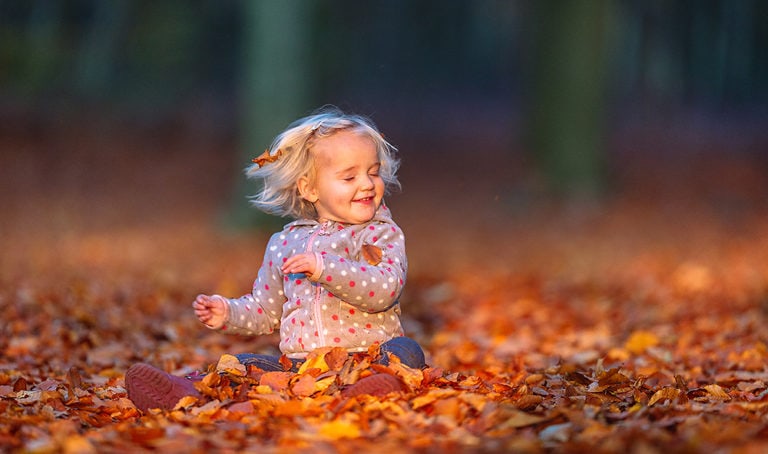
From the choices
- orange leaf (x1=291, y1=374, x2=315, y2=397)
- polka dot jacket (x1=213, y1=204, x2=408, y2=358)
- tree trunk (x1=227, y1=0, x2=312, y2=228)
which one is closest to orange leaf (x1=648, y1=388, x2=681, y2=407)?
polka dot jacket (x1=213, y1=204, x2=408, y2=358)

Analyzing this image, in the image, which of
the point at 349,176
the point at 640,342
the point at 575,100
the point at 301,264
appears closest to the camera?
the point at 301,264

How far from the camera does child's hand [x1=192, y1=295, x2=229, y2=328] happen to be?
166 inches

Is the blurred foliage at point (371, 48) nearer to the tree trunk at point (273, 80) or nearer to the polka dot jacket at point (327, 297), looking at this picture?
the tree trunk at point (273, 80)

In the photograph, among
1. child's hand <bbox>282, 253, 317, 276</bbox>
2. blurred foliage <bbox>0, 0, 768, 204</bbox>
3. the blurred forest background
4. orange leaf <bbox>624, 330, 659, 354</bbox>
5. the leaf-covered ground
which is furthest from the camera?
the blurred forest background

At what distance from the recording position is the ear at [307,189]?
4.41m

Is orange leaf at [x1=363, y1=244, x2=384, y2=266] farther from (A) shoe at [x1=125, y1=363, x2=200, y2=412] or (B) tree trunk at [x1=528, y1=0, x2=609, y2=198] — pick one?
(B) tree trunk at [x1=528, y1=0, x2=609, y2=198]

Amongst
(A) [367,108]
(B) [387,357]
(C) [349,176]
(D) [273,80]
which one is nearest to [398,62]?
(A) [367,108]

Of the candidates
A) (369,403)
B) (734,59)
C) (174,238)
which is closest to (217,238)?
(174,238)

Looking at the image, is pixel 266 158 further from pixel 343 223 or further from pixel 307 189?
pixel 343 223

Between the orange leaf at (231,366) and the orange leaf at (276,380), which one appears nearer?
the orange leaf at (276,380)

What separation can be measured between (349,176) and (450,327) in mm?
3203

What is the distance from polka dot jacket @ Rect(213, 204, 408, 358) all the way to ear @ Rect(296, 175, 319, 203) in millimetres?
105

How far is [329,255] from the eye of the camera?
4062 mm

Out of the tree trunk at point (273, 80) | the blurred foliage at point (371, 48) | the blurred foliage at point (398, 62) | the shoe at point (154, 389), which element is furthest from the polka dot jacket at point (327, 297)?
the blurred foliage at point (371, 48)
